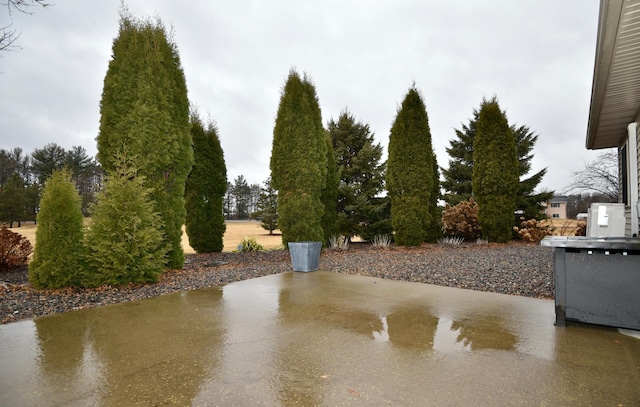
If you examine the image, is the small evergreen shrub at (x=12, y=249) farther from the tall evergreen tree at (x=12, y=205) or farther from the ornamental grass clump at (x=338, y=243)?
the ornamental grass clump at (x=338, y=243)

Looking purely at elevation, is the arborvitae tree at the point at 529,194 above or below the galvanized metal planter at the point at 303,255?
above

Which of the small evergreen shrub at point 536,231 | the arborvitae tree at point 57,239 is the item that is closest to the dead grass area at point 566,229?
the small evergreen shrub at point 536,231

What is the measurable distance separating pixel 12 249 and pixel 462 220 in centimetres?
1405

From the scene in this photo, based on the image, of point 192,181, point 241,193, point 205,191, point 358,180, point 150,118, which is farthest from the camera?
point 241,193

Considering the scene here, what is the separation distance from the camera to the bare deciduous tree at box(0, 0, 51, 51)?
287 centimetres

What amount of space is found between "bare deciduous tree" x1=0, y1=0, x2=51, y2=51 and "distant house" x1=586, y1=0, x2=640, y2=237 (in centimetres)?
514

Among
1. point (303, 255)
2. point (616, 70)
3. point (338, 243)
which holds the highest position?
point (616, 70)

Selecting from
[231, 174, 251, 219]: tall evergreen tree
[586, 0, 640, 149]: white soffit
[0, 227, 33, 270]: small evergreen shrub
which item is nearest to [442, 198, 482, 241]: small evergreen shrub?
[586, 0, 640, 149]: white soffit

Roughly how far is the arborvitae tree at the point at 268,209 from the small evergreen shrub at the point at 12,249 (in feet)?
40.0

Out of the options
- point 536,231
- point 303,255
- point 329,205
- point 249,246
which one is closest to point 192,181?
point 249,246

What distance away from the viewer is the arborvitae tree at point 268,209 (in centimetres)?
1927

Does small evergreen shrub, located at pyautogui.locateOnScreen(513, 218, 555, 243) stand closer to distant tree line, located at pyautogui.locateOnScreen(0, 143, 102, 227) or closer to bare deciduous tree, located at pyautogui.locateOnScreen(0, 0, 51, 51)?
bare deciduous tree, located at pyautogui.locateOnScreen(0, 0, 51, 51)

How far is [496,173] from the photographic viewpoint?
10453mm

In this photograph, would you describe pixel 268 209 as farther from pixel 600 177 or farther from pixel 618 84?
pixel 600 177
